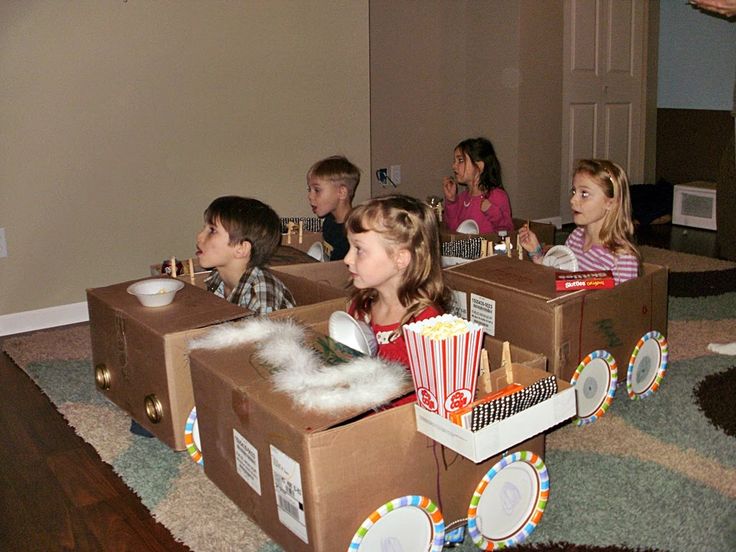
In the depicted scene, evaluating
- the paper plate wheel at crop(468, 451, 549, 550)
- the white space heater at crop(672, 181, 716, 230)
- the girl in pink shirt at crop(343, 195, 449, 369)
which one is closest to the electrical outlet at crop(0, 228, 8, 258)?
the girl in pink shirt at crop(343, 195, 449, 369)

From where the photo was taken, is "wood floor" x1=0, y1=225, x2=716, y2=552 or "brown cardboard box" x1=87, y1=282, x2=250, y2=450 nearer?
"wood floor" x1=0, y1=225, x2=716, y2=552

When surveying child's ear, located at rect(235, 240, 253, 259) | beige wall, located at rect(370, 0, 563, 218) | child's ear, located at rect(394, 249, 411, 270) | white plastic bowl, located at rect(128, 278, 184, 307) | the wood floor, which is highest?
beige wall, located at rect(370, 0, 563, 218)

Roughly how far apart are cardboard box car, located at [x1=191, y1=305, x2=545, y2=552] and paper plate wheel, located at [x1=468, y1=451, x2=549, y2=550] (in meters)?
0.02

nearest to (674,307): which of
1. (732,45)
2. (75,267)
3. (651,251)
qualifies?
(651,251)

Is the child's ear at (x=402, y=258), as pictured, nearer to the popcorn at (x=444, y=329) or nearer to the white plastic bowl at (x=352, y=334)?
the white plastic bowl at (x=352, y=334)

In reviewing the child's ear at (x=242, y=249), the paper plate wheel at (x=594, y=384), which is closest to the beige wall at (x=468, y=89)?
the child's ear at (x=242, y=249)

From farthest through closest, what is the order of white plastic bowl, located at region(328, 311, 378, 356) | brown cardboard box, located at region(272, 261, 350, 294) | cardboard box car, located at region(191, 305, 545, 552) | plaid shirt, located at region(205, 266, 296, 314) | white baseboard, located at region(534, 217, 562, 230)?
white baseboard, located at region(534, 217, 562, 230) → brown cardboard box, located at region(272, 261, 350, 294) → plaid shirt, located at region(205, 266, 296, 314) → white plastic bowl, located at region(328, 311, 378, 356) → cardboard box car, located at region(191, 305, 545, 552)

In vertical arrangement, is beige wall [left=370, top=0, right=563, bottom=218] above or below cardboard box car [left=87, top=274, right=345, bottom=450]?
above

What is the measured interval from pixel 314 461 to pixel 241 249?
104 centimetres

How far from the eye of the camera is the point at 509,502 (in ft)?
4.80

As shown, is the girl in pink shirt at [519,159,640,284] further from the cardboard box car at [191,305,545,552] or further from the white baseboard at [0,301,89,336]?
the white baseboard at [0,301,89,336]

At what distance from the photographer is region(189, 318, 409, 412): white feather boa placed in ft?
4.20

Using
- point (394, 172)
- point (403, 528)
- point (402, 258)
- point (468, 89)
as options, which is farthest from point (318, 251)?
point (468, 89)

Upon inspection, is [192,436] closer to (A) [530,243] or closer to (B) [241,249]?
(B) [241,249]
